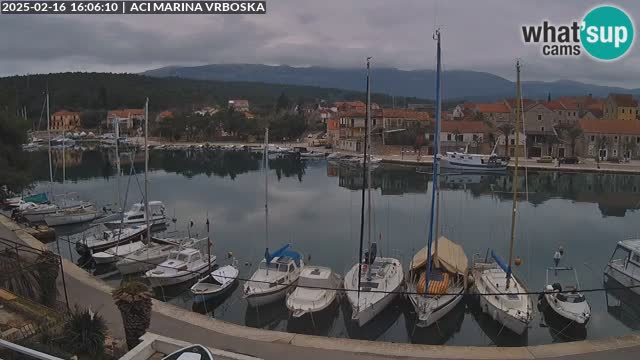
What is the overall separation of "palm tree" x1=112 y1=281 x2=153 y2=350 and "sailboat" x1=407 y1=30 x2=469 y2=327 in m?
8.33

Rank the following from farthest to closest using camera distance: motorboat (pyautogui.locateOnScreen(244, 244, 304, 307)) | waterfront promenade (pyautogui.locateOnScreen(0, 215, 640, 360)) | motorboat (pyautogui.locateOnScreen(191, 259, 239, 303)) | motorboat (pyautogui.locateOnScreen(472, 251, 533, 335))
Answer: motorboat (pyautogui.locateOnScreen(191, 259, 239, 303))
motorboat (pyautogui.locateOnScreen(244, 244, 304, 307))
motorboat (pyautogui.locateOnScreen(472, 251, 533, 335))
waterfront promenade (pyautogui.locateOnScreen(0, 215, 640, 360))

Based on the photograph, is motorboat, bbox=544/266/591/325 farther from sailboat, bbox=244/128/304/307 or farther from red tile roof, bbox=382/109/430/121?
red tile roof, bbox=382/109/430/121

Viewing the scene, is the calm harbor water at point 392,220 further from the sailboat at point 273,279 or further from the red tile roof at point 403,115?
the red tile roof at point 403,115

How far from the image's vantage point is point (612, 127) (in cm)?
6856

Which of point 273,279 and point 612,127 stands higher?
point 612,127

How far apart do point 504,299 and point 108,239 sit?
753 inches

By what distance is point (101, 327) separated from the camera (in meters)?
10.6

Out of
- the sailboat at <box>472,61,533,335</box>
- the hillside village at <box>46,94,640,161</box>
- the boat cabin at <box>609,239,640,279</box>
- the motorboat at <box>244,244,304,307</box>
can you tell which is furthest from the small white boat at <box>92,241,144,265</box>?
the hillside village at <box>46,94,640,161</box>

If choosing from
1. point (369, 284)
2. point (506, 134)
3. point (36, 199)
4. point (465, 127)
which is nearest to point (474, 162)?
point (506, 134)

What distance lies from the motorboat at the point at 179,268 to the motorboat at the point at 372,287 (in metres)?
5.95

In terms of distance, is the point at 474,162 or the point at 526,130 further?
the point at 526,130

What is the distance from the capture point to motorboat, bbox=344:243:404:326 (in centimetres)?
1661

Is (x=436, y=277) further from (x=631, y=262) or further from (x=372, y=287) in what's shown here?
(x=631, y=262)

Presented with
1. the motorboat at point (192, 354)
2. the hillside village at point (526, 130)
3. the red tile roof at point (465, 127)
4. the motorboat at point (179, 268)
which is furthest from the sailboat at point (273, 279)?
the red tile roof at point (465, 127)
